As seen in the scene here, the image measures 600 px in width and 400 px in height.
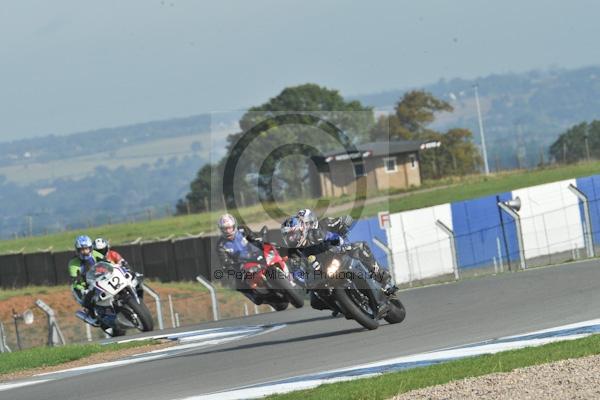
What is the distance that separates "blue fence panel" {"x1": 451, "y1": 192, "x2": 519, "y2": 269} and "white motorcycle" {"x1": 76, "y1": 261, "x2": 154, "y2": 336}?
1591 cm

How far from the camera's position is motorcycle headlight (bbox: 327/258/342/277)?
1441 cm

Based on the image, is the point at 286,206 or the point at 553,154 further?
the point at 553,154

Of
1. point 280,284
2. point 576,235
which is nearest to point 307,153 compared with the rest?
point 576,235

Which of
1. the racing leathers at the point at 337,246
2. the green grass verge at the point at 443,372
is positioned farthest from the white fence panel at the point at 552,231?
the green grass verge at the point at 443,372

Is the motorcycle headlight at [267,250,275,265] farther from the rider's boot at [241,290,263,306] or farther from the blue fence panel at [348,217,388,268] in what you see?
the blue fence panel at [348,217,388,268]

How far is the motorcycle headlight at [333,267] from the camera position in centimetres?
1441

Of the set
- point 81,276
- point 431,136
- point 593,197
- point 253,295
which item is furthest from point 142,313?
point 431,136

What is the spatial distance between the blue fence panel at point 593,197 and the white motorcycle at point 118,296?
58.7 feet

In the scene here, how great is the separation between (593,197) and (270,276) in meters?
20.0

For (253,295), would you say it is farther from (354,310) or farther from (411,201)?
(411,201)

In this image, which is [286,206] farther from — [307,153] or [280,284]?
[280,284]

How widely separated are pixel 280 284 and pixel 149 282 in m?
20.9

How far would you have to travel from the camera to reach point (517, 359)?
10.6 m

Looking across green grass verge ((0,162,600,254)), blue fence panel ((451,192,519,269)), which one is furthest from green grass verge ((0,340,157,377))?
green grass verge ((0,162,600,254))
